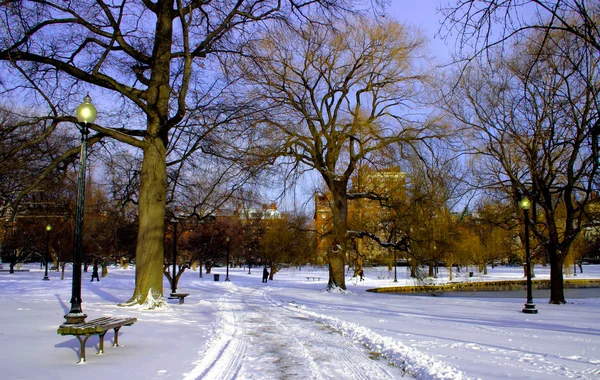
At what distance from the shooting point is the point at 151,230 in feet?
45.2

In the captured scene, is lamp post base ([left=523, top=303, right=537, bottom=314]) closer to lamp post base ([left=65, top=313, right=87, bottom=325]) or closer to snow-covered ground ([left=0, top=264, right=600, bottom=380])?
snow-covered ground ([left=0, top=264, right=600, bottom=380])

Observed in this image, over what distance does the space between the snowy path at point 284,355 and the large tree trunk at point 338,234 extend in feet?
40.9

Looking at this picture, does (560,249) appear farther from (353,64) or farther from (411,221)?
(353,64)

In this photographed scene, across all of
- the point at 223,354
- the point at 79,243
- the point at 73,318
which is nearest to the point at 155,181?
the point at 79,243

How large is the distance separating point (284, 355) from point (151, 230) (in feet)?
24.4

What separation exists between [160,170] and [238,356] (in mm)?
7874

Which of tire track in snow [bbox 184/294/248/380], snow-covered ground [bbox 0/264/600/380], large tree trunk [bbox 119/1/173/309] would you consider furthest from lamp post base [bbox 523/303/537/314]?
large tree trunk [bbox 119/1/173/309]

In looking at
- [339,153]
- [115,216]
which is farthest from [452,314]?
[115,216]

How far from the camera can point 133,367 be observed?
659 cm

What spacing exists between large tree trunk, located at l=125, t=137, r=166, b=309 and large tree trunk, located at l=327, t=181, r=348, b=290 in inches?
460

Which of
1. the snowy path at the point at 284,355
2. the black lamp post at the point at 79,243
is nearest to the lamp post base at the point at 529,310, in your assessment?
the snowy path at the point at 284,355

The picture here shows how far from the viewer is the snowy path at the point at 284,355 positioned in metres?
6.45

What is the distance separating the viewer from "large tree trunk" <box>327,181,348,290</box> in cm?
2436

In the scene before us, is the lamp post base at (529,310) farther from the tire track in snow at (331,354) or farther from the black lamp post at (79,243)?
the black lamp post at (79,243)
